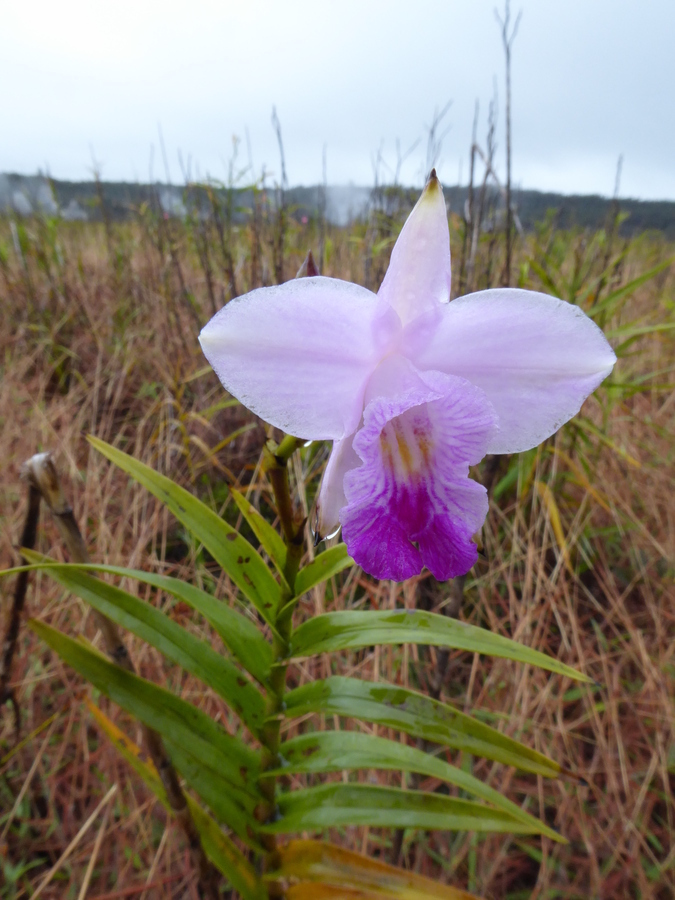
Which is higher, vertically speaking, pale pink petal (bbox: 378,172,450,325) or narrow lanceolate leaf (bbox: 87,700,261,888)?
pale pink petal (bbox: 378,172,450,325)

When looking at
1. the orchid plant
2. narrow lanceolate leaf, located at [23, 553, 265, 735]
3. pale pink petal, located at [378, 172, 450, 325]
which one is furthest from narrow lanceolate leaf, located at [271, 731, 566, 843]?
pale pink petal, located at [378, 172, 450, 325]

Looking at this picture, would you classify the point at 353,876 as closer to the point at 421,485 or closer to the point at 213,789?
the point at 213,789

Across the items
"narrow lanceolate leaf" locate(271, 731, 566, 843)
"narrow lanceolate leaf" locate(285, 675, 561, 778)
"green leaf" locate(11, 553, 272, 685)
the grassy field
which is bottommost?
the grassy field

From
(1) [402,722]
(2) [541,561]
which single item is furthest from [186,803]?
(2) [541,561]

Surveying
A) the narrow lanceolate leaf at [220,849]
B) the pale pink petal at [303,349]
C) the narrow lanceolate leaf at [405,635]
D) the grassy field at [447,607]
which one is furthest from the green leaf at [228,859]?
the pale pink petal at [303,349]

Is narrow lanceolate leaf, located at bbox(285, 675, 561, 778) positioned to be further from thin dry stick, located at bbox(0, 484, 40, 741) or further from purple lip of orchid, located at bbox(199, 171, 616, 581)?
thin dry stick, located at bbox(0, 484, 40, 741)

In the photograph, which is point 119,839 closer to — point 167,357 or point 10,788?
point 10,788
